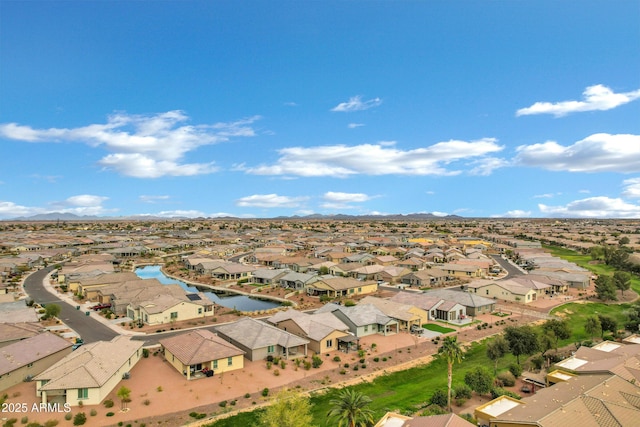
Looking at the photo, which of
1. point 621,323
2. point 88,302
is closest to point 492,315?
point 621,323

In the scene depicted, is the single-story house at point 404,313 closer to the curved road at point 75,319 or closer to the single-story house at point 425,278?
the single-story house at point 425,278

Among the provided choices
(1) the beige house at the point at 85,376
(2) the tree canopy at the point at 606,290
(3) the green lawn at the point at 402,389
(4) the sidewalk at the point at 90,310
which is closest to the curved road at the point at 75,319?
(4) the sidewalk at the point at 90,310

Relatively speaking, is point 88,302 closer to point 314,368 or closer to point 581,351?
point 314,368

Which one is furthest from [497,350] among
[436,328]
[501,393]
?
[436,328]

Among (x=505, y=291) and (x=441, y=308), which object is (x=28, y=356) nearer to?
(x=441, y=308)

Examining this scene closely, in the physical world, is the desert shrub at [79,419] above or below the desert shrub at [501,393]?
above

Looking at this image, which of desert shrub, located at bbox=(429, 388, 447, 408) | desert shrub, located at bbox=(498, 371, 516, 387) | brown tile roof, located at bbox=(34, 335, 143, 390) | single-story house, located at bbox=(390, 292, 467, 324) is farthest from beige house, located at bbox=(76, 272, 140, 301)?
desert shrub, located at bbox=(498, 371, 516, 387)
